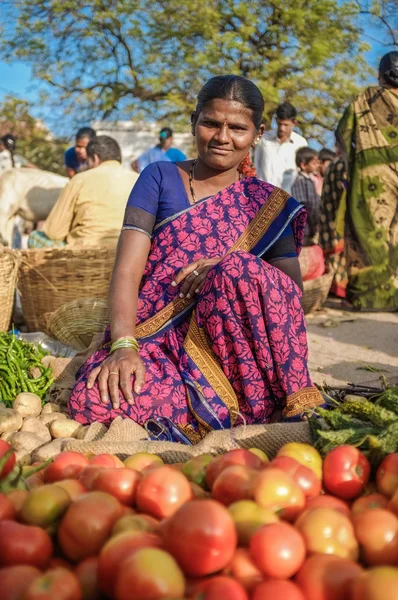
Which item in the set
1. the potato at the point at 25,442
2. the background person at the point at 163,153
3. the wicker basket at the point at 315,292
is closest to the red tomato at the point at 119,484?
the potato at the point at 25,442

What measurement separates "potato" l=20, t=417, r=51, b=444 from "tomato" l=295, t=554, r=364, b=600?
62.7 inches

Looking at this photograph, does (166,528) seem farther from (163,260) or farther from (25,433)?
(163,260)

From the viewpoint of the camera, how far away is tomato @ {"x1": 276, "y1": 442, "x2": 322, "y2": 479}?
157cm

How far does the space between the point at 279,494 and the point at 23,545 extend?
1.78 ft

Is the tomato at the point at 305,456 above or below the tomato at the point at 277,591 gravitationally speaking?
below

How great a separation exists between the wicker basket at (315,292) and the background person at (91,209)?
186cm

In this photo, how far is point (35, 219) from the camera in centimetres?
654

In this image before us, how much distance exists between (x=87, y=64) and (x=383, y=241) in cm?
1534

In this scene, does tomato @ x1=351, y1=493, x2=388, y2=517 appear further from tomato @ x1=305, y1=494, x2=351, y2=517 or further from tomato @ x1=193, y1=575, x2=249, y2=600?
tomato @ x1=193, y1=575, x2=249, y2=600

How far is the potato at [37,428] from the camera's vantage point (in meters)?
2.50

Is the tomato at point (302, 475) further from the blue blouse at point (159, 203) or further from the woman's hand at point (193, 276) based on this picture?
the blue blouse at point (159, 203)

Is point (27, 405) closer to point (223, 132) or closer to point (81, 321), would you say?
point (81, 321)

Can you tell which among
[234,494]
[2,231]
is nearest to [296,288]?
[234,494]

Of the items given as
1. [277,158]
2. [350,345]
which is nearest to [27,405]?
[350,345]
